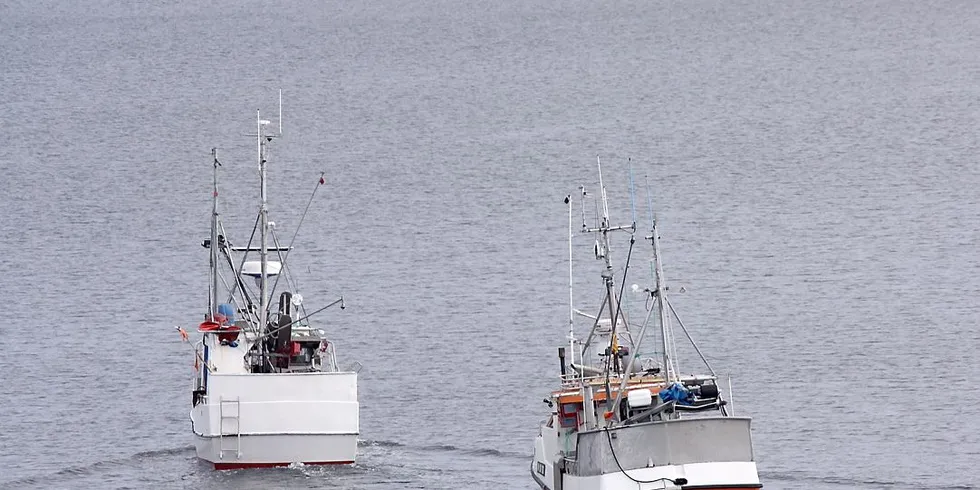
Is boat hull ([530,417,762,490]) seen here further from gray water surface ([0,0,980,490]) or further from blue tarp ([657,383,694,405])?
gray water surface ([0,0,980,490])

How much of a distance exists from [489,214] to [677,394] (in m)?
74.6

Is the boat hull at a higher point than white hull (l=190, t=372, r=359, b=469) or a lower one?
lower

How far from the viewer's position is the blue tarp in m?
37.5

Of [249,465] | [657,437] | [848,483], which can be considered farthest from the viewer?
[848,483]

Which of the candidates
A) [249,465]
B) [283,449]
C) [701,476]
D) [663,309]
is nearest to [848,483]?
[663,309]

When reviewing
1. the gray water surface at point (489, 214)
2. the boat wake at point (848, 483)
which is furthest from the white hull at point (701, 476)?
the boat wake at point (848, 483)

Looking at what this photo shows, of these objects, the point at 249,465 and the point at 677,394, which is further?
the point at 249,465

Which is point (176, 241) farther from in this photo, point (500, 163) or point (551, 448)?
point (551, 448)

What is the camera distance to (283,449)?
4872cm

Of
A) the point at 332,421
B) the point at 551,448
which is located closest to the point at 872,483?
the point at 551,448

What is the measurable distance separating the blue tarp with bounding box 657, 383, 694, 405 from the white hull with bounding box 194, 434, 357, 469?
1377 cm

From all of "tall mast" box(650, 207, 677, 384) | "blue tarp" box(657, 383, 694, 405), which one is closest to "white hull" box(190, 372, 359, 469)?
"tall mast" box(650, 207, 677, 384)

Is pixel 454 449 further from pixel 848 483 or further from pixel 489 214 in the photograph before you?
pixel 489 214

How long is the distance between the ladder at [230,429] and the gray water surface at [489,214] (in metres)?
0.83
